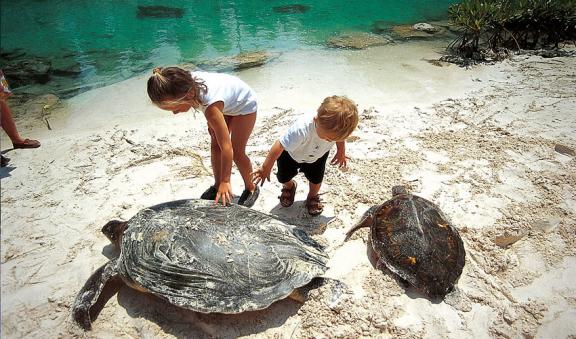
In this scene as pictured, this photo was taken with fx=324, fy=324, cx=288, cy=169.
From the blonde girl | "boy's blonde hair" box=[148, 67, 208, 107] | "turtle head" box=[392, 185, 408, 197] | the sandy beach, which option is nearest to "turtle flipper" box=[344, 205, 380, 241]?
the sandy beach

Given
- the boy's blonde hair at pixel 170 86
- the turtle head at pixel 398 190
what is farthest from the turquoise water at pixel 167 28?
the turtle head at pixel 398 190

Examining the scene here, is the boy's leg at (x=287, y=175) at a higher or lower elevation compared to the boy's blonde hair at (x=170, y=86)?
lower

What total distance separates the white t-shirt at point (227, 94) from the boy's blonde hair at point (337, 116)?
0.75m

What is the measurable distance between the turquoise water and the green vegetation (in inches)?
137

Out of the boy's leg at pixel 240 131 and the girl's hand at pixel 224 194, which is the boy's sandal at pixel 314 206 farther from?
the girl's hand at pixel 224 194

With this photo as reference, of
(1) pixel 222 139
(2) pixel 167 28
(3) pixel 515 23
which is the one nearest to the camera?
(1) pixel 222 139

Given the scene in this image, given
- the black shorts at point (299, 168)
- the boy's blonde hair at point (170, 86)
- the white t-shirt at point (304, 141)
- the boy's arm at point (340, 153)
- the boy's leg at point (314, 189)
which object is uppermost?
the boy's blonde hair at point (170, 86)

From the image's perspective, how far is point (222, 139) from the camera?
2.42 m

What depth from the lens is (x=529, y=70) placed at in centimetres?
591

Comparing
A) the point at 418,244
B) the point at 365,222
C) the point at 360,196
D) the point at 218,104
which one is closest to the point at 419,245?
the point at 418,244

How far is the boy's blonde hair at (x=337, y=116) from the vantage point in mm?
2203

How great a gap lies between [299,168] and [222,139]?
0.80 m

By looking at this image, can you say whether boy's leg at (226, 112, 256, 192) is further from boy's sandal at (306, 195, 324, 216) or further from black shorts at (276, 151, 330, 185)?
boy's sandal at (306, 195, 324, 216)

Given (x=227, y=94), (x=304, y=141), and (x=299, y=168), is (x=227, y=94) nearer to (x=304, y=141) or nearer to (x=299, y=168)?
(x=304, y=141)
